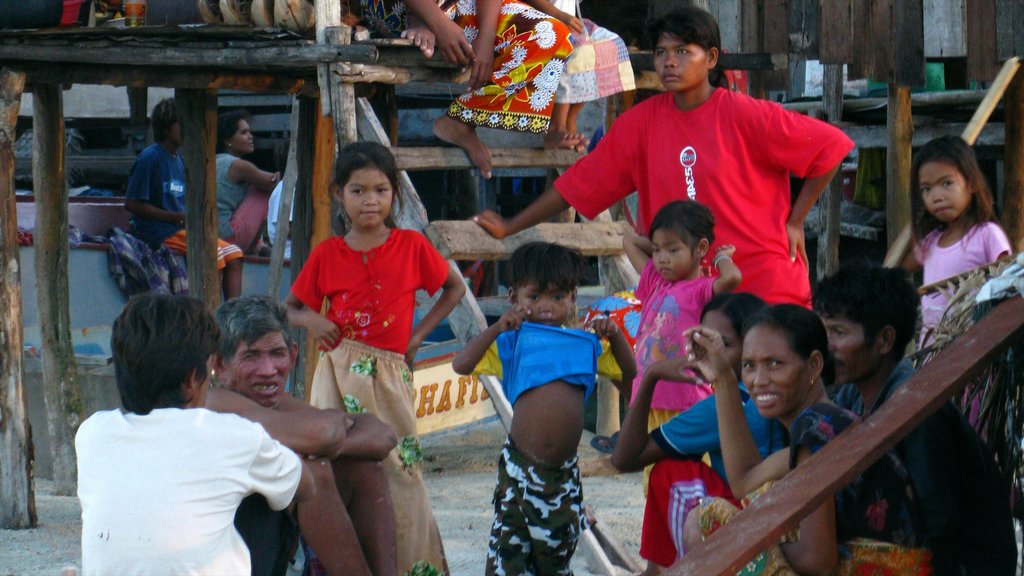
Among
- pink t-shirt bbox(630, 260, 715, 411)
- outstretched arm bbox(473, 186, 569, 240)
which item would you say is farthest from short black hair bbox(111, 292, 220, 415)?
outstretched arm bbox(473, 186, 569, 240)

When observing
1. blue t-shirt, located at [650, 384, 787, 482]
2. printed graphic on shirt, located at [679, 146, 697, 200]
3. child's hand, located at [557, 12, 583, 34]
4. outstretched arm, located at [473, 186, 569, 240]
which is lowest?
blue t-shirt, located at [650, 384, 787, 482]

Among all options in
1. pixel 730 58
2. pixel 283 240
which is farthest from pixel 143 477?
pixel 283 240

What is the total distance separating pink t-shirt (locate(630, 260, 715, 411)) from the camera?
4043 millimetres

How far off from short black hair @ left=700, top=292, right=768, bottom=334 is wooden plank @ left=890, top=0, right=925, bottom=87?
10.2 ft

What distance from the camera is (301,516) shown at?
3633 mm

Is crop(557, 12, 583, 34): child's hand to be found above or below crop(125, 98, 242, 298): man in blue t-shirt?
above

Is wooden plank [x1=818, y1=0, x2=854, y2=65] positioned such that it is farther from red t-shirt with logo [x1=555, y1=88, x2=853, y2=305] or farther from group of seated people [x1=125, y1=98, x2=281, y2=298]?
group of seated people [x1=125, y1=98, x2=281, y2=298]

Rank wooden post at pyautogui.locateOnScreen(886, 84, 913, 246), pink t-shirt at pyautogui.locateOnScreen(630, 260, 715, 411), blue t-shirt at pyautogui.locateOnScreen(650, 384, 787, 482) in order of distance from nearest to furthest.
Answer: blue t-shirt at pyautogui.locateOnScreen(650, 384, 787, 482)
pink t-shirt at pyautogui.locateOnScreen(630, 260, 715, 411)
wooden post at pyautogui.locateOnScreen(886, 84, 913, 246)

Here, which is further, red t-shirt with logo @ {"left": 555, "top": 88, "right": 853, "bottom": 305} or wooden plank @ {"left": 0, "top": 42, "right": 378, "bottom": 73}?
wooden plank @ {"left": 0, "top": 42, "right": 378, "bottom": 73}

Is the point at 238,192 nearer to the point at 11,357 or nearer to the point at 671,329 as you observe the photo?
the point at 11,357

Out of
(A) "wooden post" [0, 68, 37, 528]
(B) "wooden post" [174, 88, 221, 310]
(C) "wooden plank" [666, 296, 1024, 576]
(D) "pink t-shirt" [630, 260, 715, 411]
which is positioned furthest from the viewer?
(B) "wooden post" [174, 88, 221, 310]

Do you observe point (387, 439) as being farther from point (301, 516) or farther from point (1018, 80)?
point (1018, 80)

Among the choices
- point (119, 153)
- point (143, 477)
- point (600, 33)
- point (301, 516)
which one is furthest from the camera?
point (119, 153)

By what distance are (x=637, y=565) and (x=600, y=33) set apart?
2298 millimetres
